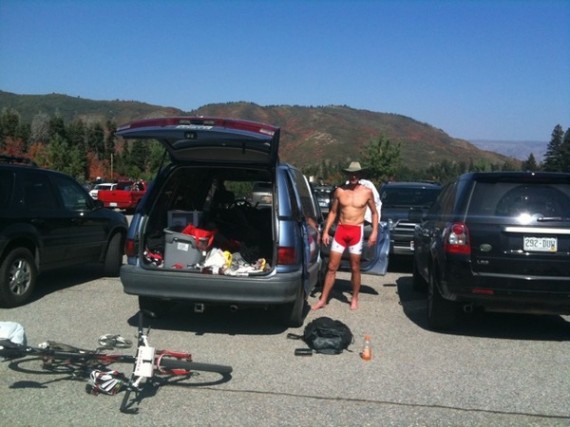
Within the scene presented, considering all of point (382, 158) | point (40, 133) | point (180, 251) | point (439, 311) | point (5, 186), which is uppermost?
point (40, 133)

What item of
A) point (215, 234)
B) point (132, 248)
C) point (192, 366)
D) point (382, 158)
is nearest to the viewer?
point (192, 366)

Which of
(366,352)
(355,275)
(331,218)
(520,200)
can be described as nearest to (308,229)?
(331,218)

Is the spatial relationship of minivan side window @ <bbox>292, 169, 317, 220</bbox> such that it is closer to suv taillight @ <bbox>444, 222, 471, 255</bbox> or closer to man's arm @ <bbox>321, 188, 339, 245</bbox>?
man's arm @ <bbox>321, 188, 339, 245</bbox>

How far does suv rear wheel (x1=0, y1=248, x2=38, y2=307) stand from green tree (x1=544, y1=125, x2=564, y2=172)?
18.8m

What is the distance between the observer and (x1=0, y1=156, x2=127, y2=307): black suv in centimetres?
709

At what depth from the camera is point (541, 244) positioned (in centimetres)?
575

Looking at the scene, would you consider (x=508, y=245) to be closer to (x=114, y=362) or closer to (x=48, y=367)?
(x=114, y=362)

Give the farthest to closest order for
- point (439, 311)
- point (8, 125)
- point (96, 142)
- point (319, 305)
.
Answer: point (96, 142) < point (8, 125) < point (319, 305) < point (439, 311)

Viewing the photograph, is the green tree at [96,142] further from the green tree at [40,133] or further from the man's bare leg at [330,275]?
the man's bare leg at [330,275]

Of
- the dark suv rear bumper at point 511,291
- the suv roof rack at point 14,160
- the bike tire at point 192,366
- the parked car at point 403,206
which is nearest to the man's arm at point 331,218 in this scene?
the dark suv rear bumper at point 511,291

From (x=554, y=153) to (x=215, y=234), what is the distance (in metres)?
19.8

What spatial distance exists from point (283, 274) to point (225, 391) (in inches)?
61.7

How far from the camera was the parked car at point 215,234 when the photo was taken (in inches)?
227

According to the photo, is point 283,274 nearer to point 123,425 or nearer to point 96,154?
point 123,425
